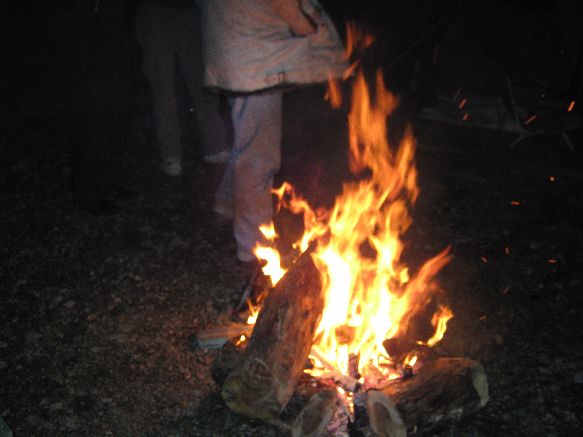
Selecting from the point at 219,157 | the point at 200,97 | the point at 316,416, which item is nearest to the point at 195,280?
the point at 316,416

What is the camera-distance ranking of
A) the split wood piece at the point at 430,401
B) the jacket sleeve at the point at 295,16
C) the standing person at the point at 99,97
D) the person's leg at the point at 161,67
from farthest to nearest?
the person's leg at the point at 161,67
the standing person at the point at 99,97
the jacket sleeve at the point at 295,16
the split wood piece at the point at 430,401

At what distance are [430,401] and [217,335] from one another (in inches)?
56.5

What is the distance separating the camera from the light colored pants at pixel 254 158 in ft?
12.4

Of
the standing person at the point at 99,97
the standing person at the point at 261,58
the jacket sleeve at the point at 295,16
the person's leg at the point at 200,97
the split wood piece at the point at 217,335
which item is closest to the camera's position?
the jacket sleeve at the point at 295,16

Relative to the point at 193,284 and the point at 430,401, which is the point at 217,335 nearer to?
the point at 193,284

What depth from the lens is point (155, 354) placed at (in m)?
3.56

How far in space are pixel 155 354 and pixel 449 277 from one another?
7.55 ft

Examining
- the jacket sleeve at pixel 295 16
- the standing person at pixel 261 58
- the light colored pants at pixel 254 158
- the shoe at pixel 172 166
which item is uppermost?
the jacket sleeve at pixel 295 16

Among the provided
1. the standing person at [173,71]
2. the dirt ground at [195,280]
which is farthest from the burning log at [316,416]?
the standing person at [173,71]

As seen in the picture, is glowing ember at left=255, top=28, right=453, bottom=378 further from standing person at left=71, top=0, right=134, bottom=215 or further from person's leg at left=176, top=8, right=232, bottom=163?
standing person at left=71, top=0, right=134, bottom=215

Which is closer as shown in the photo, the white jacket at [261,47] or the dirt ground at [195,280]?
the dirt ground at [195,280]

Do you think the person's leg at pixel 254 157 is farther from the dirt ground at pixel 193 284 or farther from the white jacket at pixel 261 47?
the dirt ground at pixel 193 284

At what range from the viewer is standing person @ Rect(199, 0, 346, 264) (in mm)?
3467

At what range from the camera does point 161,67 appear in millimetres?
5266
